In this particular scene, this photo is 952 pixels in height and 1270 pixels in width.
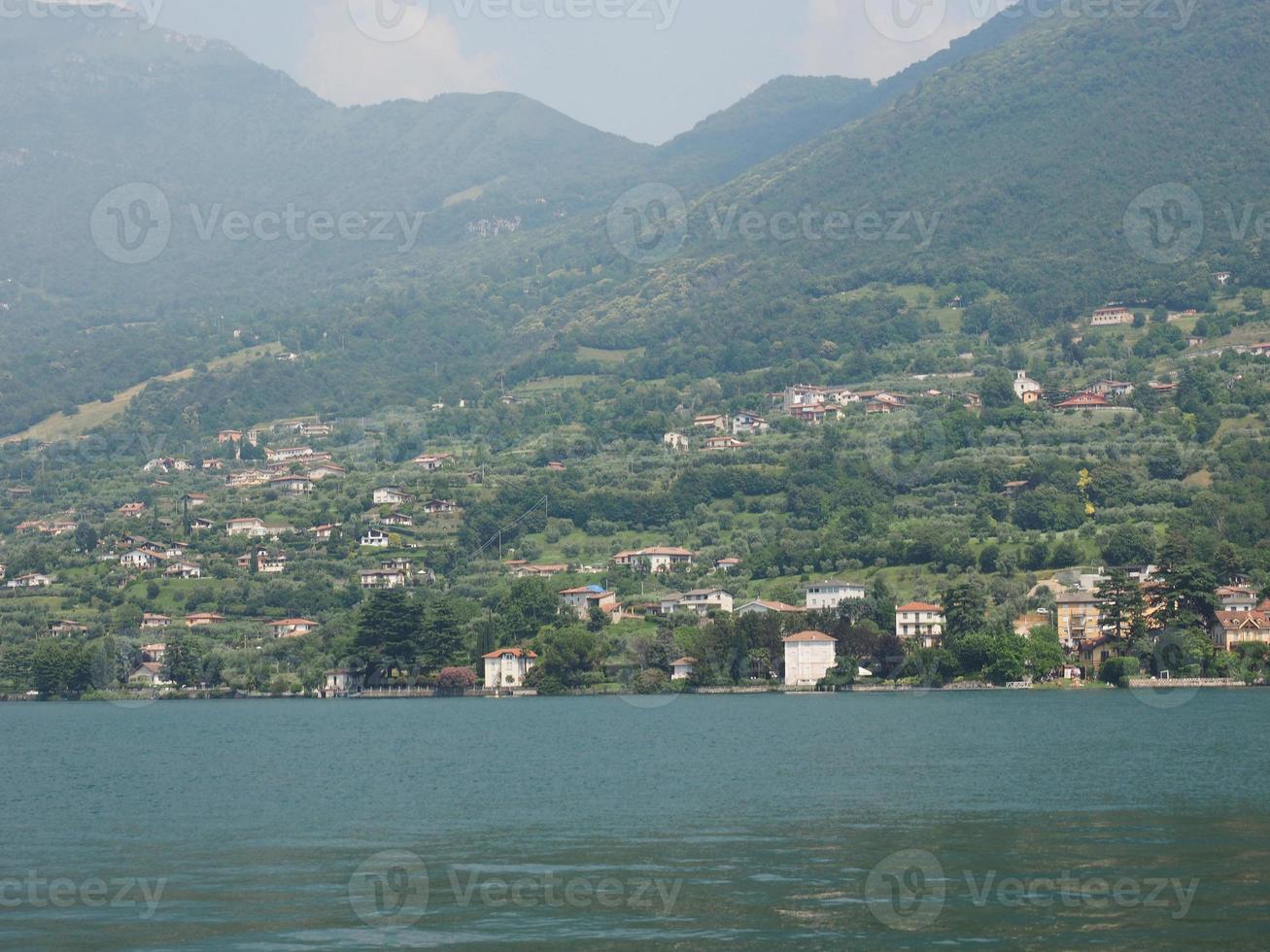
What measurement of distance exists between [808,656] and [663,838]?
59725 millimetres

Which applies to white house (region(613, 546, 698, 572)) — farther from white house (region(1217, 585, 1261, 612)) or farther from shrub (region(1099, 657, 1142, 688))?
white house (region(1217, 585, 1261, 612))

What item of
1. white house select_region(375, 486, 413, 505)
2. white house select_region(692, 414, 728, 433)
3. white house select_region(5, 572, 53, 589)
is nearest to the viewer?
white house select_region(5, 572, 53, 589)

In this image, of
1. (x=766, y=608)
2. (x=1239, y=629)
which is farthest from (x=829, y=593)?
(x=1239, y=629)

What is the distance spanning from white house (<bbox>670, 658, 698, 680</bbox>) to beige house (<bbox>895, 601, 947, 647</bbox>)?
11410mm

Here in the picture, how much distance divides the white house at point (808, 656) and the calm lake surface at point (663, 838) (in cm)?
2765

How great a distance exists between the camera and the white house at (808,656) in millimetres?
93875

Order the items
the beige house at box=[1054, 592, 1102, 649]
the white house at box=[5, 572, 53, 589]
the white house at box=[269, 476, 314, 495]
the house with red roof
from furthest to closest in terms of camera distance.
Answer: the white house at box=[269, 476, 314, 495], the house with red roof, the white house at box=[5, 572, 53, 589], the beige house at box=[1054, 592, 1102, 649]

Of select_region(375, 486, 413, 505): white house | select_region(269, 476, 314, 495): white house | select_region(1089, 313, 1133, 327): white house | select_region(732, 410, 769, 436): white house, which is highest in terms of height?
select_region(1089, 313, 1133, 327): white house

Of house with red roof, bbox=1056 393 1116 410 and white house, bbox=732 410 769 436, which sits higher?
white house, bbox=732 410 769 436

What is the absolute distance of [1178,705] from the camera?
73875 millimetres

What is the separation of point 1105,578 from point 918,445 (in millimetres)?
42218

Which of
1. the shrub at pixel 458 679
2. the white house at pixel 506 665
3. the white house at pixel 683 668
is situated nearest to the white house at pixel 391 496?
the shrub at pixel 458 679

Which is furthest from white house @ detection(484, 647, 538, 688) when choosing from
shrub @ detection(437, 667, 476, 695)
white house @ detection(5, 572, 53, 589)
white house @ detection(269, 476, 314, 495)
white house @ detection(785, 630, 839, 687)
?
white house @ detection(269, 476, 314, 495)

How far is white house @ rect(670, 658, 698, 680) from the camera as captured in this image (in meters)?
95.6
